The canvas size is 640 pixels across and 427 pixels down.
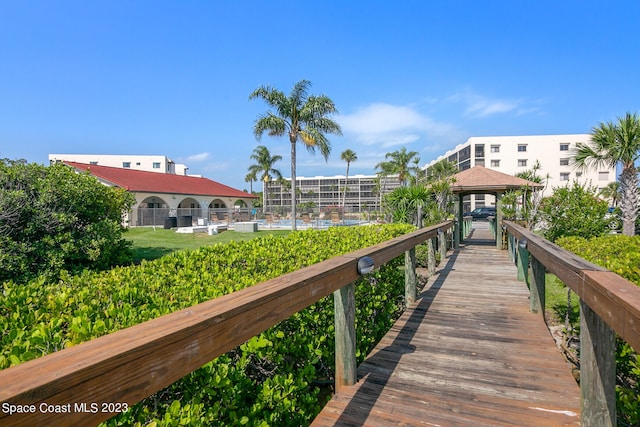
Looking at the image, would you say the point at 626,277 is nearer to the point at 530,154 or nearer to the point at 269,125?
the point at 269,125

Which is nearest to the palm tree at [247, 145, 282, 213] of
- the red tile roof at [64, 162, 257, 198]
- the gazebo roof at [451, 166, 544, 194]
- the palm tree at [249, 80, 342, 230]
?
the red tile roof at [64, 162, 257, 198]

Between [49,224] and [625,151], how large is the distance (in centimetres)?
1949

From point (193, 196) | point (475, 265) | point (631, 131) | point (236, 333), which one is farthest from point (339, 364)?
point (193, 196)

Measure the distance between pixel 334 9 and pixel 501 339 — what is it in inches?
450

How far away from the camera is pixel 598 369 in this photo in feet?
6.05

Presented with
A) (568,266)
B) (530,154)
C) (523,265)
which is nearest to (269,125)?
(523,265)

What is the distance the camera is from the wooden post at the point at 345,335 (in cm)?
254

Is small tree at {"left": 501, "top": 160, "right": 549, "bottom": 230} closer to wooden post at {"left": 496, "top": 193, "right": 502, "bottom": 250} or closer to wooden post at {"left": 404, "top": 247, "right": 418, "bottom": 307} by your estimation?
wooden post at {"left": 496, "top": 193, "right": 502, "bottom": 250}

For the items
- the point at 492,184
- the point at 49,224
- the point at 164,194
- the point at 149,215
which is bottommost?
the point at 149,215

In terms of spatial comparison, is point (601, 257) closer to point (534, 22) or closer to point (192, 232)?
point (534, 22)

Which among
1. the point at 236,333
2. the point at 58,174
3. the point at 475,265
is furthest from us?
the point at 475,265

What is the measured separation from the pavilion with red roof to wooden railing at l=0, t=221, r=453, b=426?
26.5 m

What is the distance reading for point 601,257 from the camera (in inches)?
159

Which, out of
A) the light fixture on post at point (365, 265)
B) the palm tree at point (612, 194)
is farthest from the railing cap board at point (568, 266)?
the palm tree at point (612, 194)
